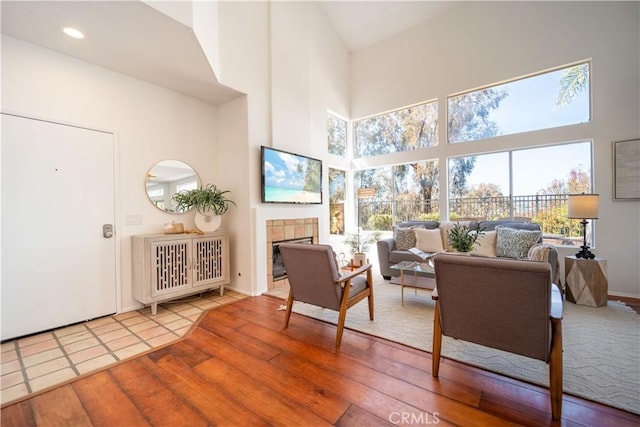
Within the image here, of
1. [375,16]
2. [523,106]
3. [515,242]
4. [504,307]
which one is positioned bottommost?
[504,307]

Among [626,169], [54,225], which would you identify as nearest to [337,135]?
[626,169]

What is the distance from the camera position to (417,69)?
5102mm

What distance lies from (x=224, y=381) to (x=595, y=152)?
517 centimetres

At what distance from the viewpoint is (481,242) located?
3.84m

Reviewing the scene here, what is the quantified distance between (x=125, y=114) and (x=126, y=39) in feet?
3.12

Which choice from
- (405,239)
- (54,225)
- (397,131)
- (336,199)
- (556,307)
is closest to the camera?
(556,307)

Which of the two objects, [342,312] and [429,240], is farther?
[429,240]

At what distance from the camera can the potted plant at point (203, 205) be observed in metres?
3.48

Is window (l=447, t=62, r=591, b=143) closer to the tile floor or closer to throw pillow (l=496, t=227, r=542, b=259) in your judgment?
throw pillow (l=496, t=227, r=542, b=259)

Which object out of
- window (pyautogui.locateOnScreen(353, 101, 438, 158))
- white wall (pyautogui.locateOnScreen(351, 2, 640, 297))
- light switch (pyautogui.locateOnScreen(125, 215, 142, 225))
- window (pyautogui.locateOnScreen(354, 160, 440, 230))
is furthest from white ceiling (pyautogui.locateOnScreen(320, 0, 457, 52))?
light switch (pyautogui.locateOnScreen(125, 215, 142, 225))

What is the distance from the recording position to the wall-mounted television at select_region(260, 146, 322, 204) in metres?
3.79

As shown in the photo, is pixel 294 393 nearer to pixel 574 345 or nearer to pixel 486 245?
pixel 574 345

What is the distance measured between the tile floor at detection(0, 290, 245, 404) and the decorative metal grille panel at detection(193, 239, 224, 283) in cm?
41

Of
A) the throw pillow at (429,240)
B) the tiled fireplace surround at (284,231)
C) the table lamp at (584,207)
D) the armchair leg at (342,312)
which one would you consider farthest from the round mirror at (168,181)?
the table lamp at (584,207)
